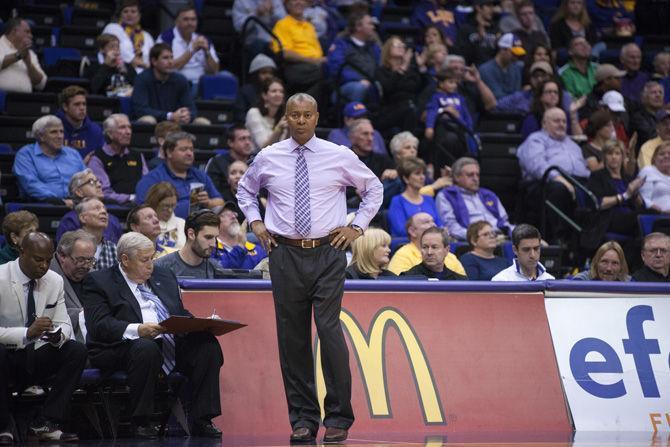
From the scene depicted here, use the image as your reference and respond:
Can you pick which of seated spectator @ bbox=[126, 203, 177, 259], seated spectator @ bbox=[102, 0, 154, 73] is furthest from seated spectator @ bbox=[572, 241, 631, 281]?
seated spectator @ bbox=[102, 0, 154, 73]

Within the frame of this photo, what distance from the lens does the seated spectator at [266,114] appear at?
13055mm

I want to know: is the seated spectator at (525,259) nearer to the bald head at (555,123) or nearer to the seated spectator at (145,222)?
the seated spectator at (145,222)

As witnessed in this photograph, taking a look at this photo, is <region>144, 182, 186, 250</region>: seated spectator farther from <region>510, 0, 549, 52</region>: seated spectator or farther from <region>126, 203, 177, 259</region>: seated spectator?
<region>510, 0, 549, 52</region>: seated spectator

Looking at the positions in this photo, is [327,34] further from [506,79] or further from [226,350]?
[226,350]

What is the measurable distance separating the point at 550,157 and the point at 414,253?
3.69 m

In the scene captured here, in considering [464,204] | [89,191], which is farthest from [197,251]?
[464,204]

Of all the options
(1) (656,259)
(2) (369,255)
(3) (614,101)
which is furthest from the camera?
(3) (614,101)

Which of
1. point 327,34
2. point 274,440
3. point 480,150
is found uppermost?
point 327,34

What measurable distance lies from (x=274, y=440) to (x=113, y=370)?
45.7 inches

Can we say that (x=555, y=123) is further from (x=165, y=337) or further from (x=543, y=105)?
(x=165, y=337)

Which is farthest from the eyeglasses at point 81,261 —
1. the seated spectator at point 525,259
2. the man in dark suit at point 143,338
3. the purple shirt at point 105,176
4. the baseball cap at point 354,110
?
the baseball cap at point 354,110

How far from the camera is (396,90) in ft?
47.2

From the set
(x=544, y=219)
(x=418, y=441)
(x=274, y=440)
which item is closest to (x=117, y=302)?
(x=274, y=440)

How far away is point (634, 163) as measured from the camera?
1413cm
